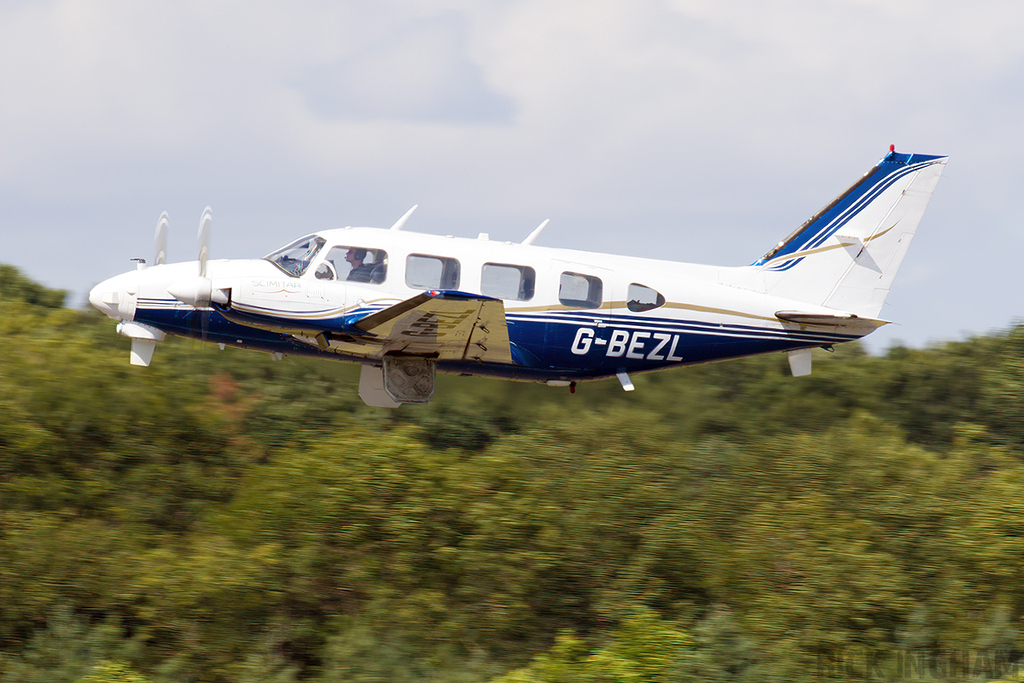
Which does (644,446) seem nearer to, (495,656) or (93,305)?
(495,656)

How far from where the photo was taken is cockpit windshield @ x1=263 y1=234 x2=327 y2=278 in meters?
14.1

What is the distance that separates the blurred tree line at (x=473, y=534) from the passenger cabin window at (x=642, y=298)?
2.96 meters

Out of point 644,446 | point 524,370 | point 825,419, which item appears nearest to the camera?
point 524,370

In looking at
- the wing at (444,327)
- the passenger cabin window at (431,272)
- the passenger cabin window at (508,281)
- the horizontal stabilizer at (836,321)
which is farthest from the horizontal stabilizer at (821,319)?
the passenger cabin window at (431,272)

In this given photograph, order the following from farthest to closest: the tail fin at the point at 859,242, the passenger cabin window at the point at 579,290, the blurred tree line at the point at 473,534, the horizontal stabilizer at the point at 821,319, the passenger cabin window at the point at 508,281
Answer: the blurred tree line at the point at 473,534 → the tail fin at the point at 859,242 → the horizontal stabilizer at the point at 821,319 → the passenger cabin window at the point at 579,290 → the passenger cabin window at the point at 508,281

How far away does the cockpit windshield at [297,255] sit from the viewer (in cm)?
1405

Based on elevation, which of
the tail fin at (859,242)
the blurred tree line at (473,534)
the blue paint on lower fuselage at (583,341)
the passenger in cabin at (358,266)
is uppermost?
the tail fin at (859,242)

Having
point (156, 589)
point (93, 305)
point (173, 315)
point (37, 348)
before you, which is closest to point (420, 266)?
point (173, 315)

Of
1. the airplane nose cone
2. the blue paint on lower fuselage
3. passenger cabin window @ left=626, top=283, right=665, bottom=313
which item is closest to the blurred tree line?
the blue paint on lower fuselage

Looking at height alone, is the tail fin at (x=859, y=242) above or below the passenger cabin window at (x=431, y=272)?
above

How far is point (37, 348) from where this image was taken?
2170cm

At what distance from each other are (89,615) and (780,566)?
12382 mm

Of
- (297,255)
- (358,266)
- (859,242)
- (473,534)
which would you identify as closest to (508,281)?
(358,266)

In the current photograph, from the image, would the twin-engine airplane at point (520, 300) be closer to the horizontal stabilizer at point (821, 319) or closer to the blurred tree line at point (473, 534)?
the horizontal stabilizer at point (821, 319)
